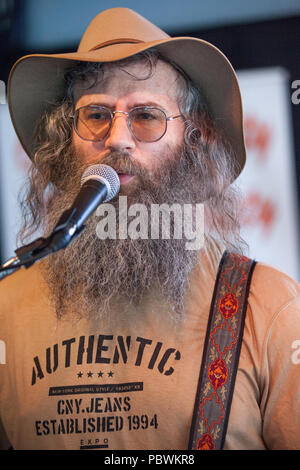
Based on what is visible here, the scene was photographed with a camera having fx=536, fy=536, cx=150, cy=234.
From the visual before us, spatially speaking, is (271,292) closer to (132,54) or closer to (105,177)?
(105,177)

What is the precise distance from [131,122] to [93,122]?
0.12 meters

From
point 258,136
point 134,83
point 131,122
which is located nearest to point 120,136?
point 131,122

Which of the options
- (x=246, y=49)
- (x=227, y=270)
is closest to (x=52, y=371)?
(x=227, y=270)

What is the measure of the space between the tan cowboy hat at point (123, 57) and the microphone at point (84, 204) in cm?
45

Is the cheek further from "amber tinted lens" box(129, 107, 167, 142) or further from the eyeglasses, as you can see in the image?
"amber tinted lens" box(129, 107, 167, 142)

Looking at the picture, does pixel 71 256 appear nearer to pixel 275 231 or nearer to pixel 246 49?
pixel 275 231

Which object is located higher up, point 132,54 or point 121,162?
point 132,54

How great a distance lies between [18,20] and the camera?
1.95 m

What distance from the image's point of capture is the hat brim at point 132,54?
4.86ft

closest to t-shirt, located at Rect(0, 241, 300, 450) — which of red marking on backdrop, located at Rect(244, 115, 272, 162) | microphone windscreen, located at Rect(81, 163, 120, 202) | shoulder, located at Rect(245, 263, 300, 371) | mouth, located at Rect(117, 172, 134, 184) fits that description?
shoulder, located at Rect(245, 263, 300, 371)

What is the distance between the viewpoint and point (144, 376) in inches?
54.8

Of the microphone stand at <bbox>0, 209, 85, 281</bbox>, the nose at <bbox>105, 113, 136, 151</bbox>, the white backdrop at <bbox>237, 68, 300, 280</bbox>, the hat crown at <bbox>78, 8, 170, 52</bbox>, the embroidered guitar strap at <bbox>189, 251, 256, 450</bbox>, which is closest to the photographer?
the microphone stand at <bbox>0, 209, 85, 281</bbox>

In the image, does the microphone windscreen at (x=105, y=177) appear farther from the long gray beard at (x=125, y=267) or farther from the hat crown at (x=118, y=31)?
the hat crown at (x=118, y=31)

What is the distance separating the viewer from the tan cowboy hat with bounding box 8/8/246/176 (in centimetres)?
150
